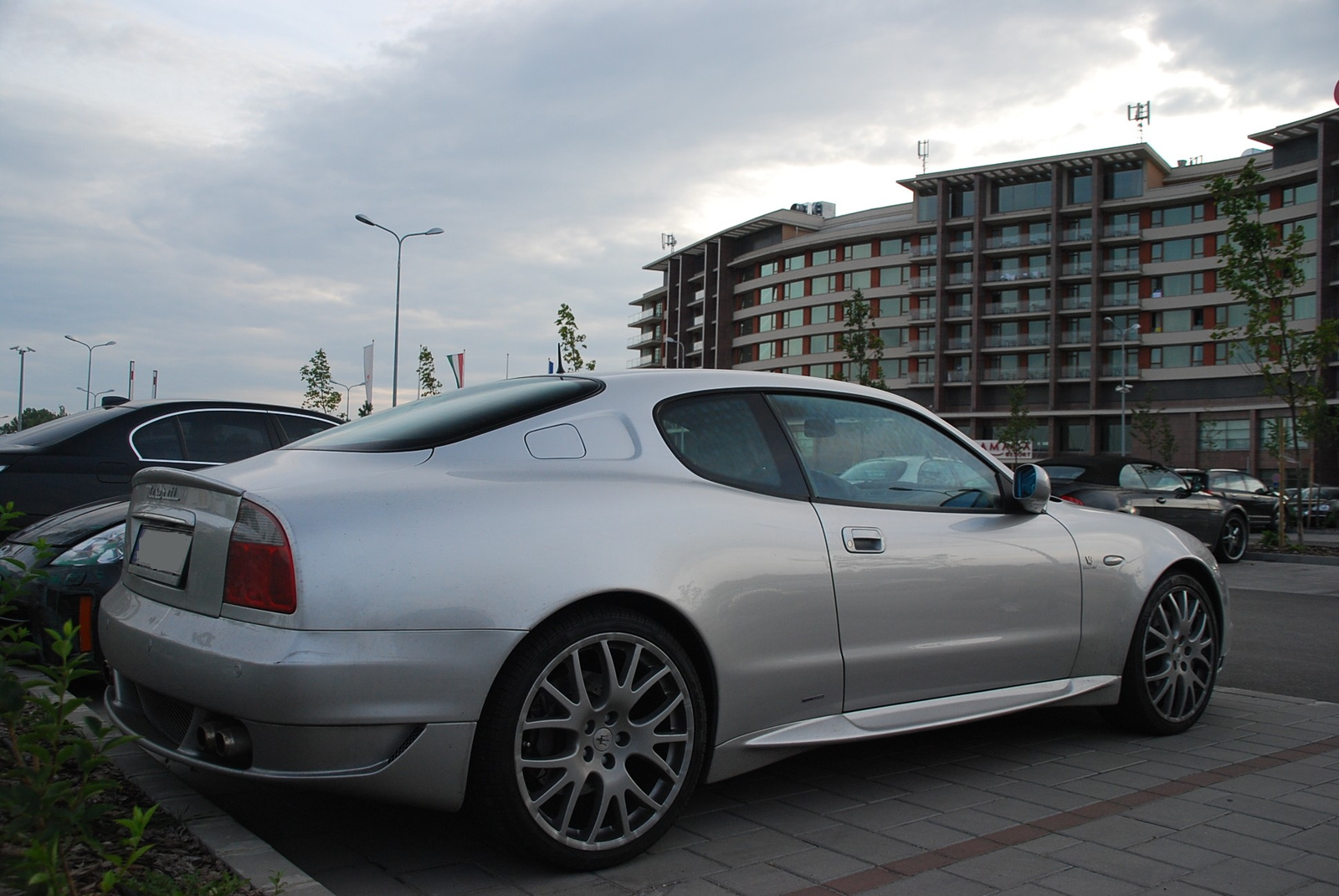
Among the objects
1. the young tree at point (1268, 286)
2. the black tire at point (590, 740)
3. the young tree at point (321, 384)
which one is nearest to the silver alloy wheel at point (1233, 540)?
the young tree at point (1268, 286)

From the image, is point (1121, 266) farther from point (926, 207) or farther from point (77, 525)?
point (77, 525)

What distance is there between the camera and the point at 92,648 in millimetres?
4207

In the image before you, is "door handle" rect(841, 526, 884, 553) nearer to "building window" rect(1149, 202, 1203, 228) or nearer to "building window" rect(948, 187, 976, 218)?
"building window" rect(1149, 202, 1203, 228)

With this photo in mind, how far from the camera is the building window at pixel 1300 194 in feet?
207

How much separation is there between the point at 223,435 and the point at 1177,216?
243 feet

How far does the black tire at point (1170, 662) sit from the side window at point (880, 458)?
3.20 feet

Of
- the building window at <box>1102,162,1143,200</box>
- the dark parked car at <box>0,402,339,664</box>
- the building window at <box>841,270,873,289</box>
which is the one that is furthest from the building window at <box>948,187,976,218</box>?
the dark parked car at <box>0,402,339,664</box>

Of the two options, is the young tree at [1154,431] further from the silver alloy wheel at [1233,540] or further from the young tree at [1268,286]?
the silver alloy wheel at [1233,540]

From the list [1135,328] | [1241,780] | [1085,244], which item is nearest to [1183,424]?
[1135,328]

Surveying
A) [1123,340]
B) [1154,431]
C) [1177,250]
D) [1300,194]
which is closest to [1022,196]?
[1177,250]

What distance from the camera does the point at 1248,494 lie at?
24.4m

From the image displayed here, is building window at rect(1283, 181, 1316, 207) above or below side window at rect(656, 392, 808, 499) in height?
above

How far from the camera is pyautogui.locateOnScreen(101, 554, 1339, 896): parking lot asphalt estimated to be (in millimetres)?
2873

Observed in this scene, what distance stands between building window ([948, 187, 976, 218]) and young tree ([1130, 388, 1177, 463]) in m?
18.5
